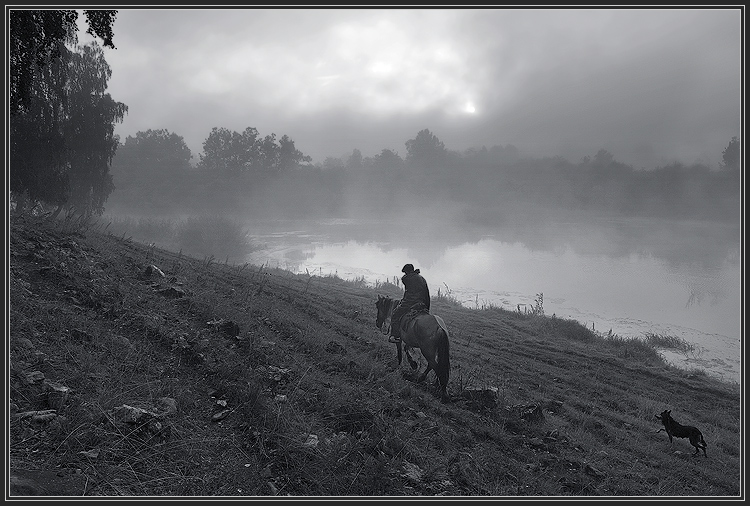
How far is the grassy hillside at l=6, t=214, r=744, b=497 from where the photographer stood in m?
3.82

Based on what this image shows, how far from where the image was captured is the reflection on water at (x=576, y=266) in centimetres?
2086

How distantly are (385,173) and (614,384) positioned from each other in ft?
264

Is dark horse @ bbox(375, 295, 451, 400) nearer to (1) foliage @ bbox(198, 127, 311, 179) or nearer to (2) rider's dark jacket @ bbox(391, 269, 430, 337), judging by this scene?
(2) rider's dark jacket @ bbox(391, 269, 430, 337)

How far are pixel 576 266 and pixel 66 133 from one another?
40.0 metres

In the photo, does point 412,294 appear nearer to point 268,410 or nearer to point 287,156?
point 268,410

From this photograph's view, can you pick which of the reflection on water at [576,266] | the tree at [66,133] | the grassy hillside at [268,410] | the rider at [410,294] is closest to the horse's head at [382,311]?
the grassy hillside at [268,410]

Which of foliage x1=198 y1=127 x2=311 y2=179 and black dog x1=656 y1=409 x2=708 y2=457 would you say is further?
foliage x1=198 y1=127 x2=311 y2=179


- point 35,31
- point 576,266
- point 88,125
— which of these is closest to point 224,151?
point 88,125

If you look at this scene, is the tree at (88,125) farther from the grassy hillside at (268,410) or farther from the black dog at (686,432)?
the black dog at (686,432)

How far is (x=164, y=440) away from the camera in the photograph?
4.03 meters

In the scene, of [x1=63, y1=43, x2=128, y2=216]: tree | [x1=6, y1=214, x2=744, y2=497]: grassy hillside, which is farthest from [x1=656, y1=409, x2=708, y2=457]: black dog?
[x1=63, y1=43, x2=128, y2=216]: tree

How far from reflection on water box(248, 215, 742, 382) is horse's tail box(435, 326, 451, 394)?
32.0 ft

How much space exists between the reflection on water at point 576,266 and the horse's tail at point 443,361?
9.75 m

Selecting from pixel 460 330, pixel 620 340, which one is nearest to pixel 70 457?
pixel 460 330
